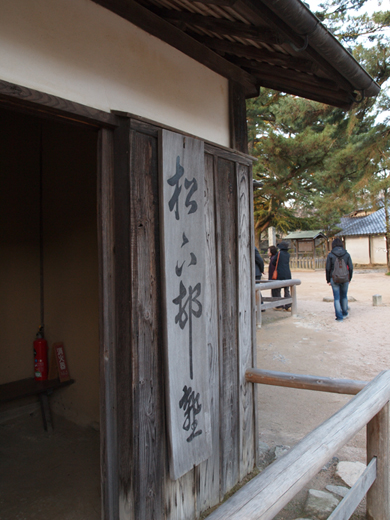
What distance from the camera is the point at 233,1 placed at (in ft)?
5.59

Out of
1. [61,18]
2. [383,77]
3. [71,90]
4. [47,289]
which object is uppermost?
[383,77]

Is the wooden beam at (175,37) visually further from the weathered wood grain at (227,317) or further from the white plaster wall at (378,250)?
the white plaster wall at (378,250)

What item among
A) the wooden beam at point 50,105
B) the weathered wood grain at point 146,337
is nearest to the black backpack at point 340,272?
the weathered wood grain at point 146,337

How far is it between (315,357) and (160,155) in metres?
4.80

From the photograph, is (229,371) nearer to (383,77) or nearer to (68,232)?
(68,232)

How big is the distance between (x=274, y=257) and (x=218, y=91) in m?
7.02

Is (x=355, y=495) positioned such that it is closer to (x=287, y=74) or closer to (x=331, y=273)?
(x=287, y=74)

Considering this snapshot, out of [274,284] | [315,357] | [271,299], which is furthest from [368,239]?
[315,357]

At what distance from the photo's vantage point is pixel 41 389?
315 centimetres

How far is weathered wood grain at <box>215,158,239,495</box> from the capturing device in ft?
7.78

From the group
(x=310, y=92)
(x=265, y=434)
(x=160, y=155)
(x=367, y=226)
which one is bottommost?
(x=265, y=434)

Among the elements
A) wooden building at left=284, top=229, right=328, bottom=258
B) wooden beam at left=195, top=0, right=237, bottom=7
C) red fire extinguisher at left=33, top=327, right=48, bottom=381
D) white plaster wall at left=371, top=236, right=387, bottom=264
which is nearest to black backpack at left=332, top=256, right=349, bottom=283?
red fire extinguisher at left=33, top=327, right=48, bottom=381

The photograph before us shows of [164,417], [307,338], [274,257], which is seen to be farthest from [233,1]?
[274,257]

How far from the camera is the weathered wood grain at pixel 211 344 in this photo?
223cm
